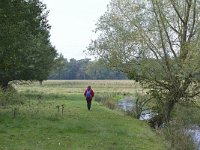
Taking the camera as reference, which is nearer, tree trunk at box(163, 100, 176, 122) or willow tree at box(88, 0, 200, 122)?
willow tree at box(88, 0, 200, 122)

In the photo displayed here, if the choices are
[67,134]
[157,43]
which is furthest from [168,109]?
[67,134]

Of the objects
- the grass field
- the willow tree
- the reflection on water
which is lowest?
the reflection on water

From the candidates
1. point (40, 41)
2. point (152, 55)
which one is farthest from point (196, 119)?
point (40, 41)

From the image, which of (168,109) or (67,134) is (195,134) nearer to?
(168,109)

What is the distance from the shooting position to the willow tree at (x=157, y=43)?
29047mm

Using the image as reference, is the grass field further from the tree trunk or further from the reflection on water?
the tree trunk

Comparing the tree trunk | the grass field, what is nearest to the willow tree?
the tree trunk

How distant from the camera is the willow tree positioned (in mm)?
29047

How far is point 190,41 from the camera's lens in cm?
2825

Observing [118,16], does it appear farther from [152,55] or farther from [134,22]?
[152,55]

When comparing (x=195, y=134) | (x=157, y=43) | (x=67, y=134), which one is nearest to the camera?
(x=67, y=134)

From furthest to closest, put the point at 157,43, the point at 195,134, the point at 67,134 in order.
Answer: the point at 157,43
the point at 195,134
the point at 67,134

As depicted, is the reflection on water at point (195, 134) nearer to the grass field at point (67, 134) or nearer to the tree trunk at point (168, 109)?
the grass field at point (67, 134)

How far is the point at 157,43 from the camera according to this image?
2942cm
